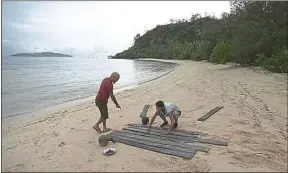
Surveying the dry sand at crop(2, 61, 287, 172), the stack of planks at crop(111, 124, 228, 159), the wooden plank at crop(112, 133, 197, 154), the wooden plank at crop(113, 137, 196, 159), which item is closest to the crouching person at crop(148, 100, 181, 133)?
the stack of planks at crop(111, 124, 228, 159)

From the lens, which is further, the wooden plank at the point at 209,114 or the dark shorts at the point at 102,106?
the wooden plank at the point at 209,114

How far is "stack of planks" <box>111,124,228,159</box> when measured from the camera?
640 cm

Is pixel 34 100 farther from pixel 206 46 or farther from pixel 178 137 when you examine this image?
pixel 206 46

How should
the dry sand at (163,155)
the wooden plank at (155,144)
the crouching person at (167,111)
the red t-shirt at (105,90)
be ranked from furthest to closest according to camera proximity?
the red t-shirt at (105,90), the crouching person at (167,111), the wooden plank at (155,144), the dry sand at (163,155)

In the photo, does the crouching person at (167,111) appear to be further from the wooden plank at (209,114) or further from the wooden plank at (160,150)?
the wooden plank at (209,114)

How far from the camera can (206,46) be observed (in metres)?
50.5

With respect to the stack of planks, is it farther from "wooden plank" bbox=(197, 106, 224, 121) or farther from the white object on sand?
"wooden plank" bbox=(197, 106, 224, 121)

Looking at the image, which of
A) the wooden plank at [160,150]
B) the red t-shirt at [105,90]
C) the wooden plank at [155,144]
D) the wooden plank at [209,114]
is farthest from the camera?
the wooden plank at [209,114]

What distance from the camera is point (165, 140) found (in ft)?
23.4

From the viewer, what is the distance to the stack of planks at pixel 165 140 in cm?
640

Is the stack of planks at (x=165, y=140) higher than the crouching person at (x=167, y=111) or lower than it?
lower

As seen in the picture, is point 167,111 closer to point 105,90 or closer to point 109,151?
point 105,90

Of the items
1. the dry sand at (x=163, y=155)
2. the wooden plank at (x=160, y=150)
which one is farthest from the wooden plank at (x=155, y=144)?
the dry sand at (x=163, y=155)

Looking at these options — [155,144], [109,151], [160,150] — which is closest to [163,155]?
[160,150]
